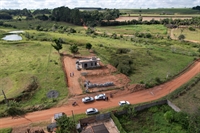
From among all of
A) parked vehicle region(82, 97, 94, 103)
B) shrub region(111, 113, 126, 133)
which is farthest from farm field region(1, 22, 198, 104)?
shrub region(111, 113, 126, 133)

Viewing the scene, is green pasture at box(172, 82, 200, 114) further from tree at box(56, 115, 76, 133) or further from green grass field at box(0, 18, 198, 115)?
tree at box(56, 115, 76, 133)

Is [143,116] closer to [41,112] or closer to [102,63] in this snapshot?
[41,112]

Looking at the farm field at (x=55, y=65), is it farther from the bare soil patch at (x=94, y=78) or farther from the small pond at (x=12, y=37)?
the small pond at (x=12, y=37)

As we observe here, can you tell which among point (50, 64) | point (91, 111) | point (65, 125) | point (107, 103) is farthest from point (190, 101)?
point (50, 64)

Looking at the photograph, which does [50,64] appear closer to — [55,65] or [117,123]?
[55,65]

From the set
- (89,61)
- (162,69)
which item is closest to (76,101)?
(89,61)

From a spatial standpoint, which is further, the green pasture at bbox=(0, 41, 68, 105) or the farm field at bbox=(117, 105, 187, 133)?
the green pasture at bbox=(0, 41, 68, 105)

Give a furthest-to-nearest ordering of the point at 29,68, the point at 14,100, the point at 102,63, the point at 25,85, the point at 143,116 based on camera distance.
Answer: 1. the point at 102,63
2. the point at 29,68
3. the point at 25,85
4. the point at 14,100
5. the point at 143,116
